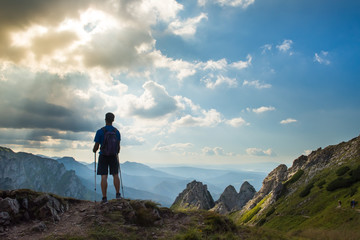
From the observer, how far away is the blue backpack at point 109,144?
470 inches

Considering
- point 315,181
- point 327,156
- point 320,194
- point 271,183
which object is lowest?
point 271,183

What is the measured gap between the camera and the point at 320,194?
72875 mm

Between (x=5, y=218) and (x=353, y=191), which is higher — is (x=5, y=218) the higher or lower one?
the higher one

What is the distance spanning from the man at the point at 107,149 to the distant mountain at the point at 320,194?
2944 cm

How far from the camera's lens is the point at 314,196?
74250mm

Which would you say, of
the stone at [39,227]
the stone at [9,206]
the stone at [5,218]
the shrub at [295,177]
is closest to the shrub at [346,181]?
the shrub at [295,177]

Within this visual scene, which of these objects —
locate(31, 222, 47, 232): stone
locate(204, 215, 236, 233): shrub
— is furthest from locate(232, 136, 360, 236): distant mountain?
locate(31, 222, 47, 232): stone

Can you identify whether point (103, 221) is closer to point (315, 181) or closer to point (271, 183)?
point (315, 181)

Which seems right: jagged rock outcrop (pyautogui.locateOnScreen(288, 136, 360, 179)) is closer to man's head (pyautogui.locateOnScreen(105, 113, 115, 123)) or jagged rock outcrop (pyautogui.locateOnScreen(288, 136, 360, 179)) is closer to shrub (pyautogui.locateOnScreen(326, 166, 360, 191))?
shrub (pyautogui.locateOnScreen(326, 166, 360, 191))

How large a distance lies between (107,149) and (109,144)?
310mm

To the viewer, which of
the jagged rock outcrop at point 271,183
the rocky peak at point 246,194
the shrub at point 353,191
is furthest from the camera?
the rocky peak at point 246,194

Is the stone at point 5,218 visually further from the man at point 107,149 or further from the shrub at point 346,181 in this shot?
the shrub at point 346,181

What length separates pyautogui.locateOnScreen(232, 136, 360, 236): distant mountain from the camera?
51.9 meters

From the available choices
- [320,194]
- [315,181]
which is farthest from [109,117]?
[315,181]
